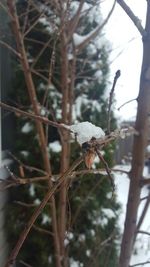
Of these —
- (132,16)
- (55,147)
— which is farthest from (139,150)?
(55,147)

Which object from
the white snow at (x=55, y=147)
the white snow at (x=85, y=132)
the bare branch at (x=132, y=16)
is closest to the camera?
the white snow at (x=85, y=132)

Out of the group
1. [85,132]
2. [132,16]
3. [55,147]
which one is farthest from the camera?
[55,147]

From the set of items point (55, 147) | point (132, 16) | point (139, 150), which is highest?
point (132, 16)

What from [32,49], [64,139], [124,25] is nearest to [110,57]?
[124,25]

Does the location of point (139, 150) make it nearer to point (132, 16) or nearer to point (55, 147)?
point (132, 16)

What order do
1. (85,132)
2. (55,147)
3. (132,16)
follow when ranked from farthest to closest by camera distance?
(55,147) → (132,16) → (85,132)

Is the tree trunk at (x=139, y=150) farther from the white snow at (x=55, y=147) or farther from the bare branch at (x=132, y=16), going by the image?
the white snow at (x=55, y=147)

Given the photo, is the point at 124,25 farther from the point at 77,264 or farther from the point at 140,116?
the point at 140,116

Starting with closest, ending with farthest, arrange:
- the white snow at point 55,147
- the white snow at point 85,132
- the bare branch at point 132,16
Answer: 1. the white snow at point 85,132
2. the bare branch at point 132,16
3. the white snow at point 55,147

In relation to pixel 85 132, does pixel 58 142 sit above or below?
above

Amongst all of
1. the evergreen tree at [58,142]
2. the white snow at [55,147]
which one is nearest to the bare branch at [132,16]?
the evergreen tree at [58,142]
